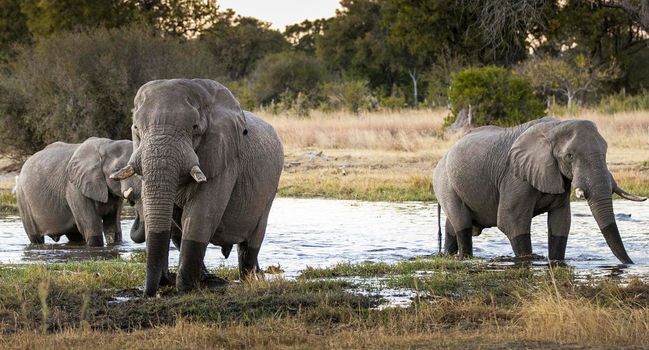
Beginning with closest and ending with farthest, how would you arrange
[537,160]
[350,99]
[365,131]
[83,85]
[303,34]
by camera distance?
[537,160] < [83,85] < [365,131] < [350,99] < [303,34]

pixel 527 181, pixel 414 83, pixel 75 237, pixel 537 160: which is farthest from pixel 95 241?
pixel 414 83

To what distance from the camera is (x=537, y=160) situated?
12.3 m

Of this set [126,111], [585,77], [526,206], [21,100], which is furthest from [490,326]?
[585,77]

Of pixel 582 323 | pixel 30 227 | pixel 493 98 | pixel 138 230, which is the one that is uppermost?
pixel 582 323

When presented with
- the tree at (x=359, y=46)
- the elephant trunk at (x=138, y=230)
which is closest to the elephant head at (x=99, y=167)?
the elephant trunk at (x=138, y=230)

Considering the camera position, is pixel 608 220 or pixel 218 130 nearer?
pixel 218 130

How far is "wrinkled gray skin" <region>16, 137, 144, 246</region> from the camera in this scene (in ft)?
48.1

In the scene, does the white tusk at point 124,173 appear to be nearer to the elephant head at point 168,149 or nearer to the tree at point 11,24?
the elephant head at point 168,149

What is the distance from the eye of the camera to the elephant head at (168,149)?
900 centimetres

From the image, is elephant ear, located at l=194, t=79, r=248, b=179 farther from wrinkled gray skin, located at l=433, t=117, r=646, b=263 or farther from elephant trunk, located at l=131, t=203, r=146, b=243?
wrinkled gray skin, located at l=433, t=117, r=646, b=263

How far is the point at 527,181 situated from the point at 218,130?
4.15 meters

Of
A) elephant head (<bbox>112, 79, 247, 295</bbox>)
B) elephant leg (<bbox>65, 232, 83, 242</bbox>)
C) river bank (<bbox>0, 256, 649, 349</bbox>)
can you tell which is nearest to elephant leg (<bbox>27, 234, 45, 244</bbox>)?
elephant leg (<bbox>65, 232, 83, 242</bbox>)

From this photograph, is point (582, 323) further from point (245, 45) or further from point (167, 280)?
point (245, 45)

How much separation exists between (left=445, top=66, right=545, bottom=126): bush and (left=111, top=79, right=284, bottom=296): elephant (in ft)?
68.3
